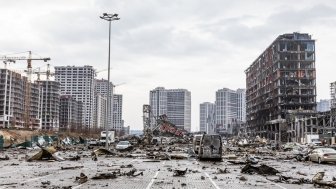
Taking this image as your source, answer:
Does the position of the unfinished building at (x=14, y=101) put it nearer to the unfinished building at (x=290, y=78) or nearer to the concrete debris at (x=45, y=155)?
the unfinished building at (x=290, y=78)

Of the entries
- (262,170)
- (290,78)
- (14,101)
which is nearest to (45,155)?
(262,170)

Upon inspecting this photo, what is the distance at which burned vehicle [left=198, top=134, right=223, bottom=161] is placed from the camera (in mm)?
39062

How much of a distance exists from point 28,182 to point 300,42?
133509mm

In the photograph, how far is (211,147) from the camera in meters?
39.4

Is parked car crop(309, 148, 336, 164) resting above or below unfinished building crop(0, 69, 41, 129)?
below

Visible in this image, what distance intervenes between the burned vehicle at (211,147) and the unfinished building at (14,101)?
14734 centimetres

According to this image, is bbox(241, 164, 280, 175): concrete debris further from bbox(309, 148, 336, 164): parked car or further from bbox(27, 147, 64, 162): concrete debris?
bbox(27, 147, 64, 162): concrete debris

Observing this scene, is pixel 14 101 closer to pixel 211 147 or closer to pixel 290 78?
pixel 290 78

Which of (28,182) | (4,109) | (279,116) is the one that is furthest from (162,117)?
(4,109)

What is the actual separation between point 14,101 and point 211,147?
535ft

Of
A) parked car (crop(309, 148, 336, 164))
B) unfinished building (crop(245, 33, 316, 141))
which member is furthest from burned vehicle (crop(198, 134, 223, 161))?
unfinished building (crop(245, 33, 316, 141))

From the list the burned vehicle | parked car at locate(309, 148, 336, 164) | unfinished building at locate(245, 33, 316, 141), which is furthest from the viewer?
unfinished building at locate(245, 33, 316, 141)

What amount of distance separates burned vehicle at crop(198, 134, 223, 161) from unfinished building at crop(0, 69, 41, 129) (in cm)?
14734

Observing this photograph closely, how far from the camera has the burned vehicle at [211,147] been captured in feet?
128
